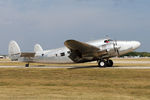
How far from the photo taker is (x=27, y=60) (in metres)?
35.6

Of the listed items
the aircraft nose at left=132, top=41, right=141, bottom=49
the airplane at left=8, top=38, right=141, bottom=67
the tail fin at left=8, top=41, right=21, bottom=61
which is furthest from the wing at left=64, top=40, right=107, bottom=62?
the tail fin at left=8, top=41, right=21, bottom=61

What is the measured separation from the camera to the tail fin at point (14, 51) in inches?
1411

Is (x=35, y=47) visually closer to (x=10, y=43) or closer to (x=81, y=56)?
(x=10, y=43)

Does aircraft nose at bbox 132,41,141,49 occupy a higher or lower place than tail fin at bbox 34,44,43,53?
lower

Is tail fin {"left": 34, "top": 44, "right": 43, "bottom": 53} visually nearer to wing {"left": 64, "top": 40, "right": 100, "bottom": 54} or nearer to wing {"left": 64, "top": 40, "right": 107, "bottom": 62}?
wing {"left": 64, "top": 40, "right": 107, "bottom": 62}

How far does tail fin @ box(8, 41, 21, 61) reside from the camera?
118 feet

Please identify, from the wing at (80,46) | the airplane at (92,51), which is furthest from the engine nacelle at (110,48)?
the wing at (80,46)

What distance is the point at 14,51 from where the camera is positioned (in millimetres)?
36156

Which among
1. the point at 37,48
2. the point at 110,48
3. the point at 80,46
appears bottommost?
the point at 110,48

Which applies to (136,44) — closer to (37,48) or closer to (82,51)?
(82,51)

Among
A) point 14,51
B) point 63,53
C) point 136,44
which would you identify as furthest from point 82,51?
point 14,51

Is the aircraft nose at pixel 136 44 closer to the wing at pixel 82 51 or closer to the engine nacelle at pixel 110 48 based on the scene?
the engine nacelle at pixel 110 48

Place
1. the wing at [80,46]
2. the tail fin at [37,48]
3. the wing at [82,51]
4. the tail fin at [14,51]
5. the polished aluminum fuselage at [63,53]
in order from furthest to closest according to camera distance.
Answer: the tail fin at [37,48] → the tail fin at [14,51] → the polished aluminum fuselage at [63,53] → the wing at [82,51] → the wing at [80,46]

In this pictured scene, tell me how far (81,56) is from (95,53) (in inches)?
76.6
